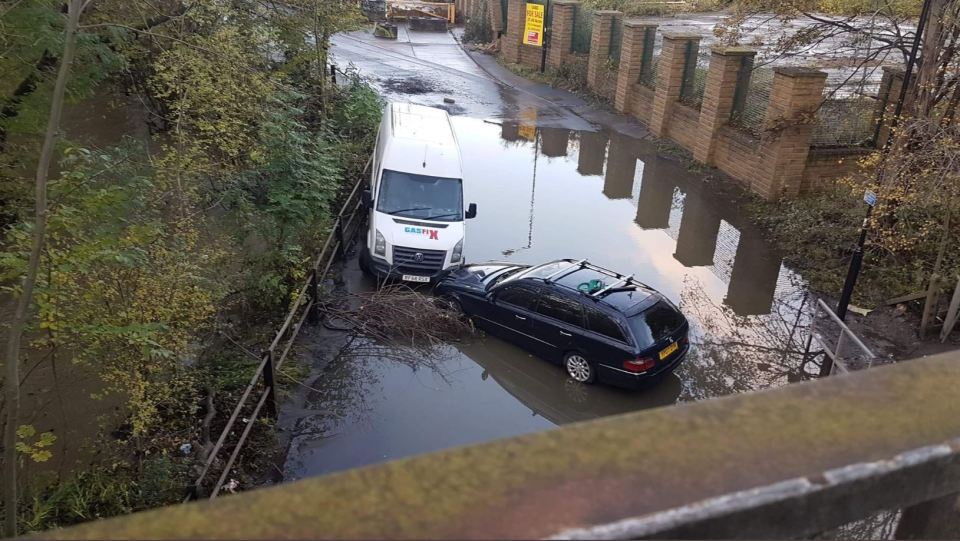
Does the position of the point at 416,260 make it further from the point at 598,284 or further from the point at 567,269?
the point at 598,284

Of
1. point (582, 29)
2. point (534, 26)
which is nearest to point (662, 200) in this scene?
point (582, 29)

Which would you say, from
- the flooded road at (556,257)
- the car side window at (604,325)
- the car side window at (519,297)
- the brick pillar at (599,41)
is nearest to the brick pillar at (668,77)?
the flooded road at (556,257)

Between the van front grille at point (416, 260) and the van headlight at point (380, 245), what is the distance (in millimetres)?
195

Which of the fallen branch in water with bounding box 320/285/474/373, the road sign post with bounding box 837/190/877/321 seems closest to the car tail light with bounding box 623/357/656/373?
the fallen branch in water with bounding box 320/285/474/373

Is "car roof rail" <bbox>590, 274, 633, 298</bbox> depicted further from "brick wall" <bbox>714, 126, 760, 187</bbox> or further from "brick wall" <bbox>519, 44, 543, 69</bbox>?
"brick wall" <bbox>519, 44, 543, 69</bbox>

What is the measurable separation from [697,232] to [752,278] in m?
2.48

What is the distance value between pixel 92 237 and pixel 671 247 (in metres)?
11.6

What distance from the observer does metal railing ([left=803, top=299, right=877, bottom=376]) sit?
389 inches

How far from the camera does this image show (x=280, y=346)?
1050cm

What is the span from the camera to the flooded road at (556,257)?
9.27 m

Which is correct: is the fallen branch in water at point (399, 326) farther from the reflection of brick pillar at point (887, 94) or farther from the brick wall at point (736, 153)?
the reflection of brick pillar at point (887, 94)

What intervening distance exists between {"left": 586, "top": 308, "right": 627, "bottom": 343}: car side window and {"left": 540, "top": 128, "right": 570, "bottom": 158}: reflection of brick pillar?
12.1 metres

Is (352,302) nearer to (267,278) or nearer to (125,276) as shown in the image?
(267,278)

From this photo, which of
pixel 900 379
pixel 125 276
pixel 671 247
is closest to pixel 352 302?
pixel 125 276
